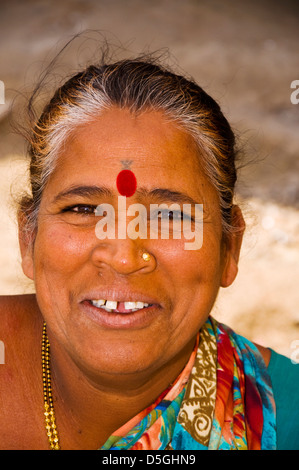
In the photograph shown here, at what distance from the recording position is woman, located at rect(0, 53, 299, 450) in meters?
2.02

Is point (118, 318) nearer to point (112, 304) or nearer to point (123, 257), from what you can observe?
point (112, 304)

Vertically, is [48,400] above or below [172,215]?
below

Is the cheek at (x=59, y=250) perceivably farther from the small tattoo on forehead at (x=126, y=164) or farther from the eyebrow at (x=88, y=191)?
the small tattoo on forehead at (x=126, y=164)

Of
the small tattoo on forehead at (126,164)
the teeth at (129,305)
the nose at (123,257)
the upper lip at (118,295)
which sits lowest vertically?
the teeth at (129,305)

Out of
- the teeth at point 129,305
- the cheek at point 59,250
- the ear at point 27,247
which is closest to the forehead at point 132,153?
the cheek at point 59,250

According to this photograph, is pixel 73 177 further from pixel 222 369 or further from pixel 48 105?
pixel 222 369

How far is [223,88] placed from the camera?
292 inches

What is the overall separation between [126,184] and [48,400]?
0.96m

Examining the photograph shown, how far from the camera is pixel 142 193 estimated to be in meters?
2.06

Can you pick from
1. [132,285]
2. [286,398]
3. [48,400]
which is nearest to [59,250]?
[132,285]

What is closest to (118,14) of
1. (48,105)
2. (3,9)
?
(3,9)

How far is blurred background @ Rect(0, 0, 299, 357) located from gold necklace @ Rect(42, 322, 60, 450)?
8.40 ft

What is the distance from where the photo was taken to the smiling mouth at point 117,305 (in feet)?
6.59

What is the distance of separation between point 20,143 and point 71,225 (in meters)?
4.54
